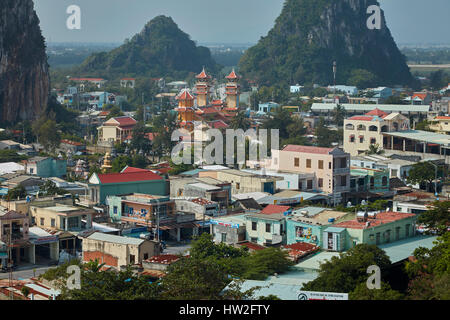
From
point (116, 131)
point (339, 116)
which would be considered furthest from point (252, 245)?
point (339, 116)

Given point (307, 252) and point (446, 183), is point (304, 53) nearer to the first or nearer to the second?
point (446, 183)

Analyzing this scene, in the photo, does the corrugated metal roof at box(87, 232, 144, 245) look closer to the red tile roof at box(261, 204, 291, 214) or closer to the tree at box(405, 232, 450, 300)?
the red tile roof at box(261, 204, 291, 214)

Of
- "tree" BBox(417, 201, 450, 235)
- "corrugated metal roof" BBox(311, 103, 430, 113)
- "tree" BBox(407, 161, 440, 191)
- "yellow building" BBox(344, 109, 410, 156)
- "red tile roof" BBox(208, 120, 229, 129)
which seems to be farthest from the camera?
"corrugated metal roof" BBox(311, 103, 430, 113)

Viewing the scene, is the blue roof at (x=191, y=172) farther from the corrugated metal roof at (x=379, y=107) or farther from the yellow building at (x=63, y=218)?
the corrugated metal roof at (x=379, y=107)

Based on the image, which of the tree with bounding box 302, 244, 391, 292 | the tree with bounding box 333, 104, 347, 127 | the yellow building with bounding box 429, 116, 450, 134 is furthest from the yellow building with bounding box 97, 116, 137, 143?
the tree with bounding box 302, 244, 391, 292

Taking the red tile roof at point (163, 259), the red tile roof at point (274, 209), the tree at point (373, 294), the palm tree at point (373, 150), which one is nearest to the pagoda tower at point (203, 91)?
the palm tree at point (373, 150)
